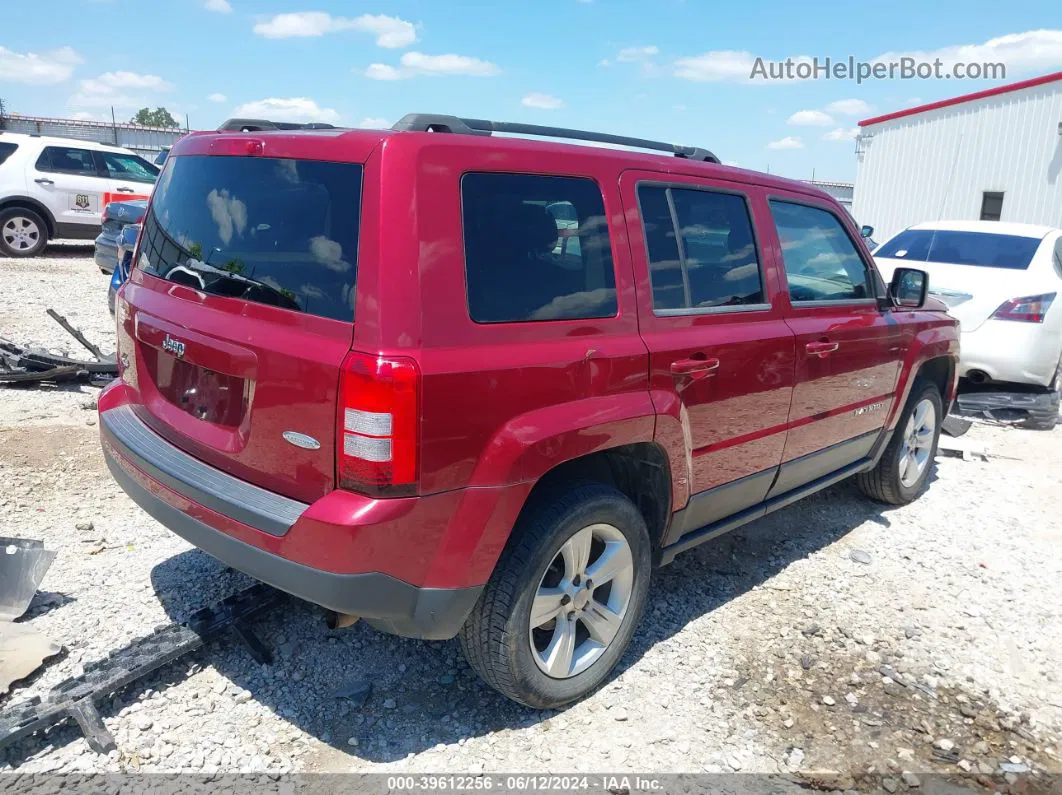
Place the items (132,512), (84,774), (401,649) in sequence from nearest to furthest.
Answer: (84,774) < (401,649) < (132,512)

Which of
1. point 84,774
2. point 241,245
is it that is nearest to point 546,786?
point 84,774

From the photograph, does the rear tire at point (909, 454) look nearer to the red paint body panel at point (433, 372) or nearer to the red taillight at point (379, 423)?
the red paint body panel at point (433, 372)

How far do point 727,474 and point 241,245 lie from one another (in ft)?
6.98

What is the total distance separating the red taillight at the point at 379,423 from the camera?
87.5 inches

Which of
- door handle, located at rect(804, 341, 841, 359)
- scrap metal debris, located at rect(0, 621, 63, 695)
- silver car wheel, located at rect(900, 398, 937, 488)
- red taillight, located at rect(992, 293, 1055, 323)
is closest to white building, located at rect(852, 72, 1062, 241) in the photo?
red taillight, located at rect(992, 293, 1055, 323)

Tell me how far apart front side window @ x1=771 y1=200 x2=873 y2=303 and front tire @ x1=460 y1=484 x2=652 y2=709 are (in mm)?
1502

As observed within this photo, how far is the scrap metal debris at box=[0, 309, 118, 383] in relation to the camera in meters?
6.00

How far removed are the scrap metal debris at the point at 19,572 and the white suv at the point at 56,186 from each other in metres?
10.4

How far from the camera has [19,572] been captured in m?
3.22

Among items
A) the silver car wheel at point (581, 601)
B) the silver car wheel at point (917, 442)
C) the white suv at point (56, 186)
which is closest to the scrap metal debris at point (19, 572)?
the silver car wheel at point (581, 601)

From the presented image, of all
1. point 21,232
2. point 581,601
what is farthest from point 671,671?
point 21,232

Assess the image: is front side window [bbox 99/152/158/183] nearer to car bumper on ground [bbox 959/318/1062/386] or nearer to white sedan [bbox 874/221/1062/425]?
white sedan [bbox 874/221/1062/425]

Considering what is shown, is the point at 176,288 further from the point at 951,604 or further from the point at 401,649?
the point at 951,604

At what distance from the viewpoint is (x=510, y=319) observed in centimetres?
252
